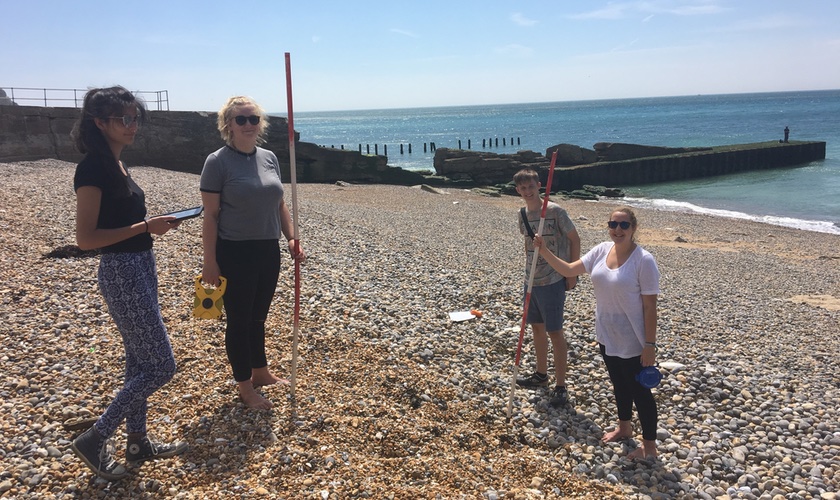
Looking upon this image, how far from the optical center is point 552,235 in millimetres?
4625

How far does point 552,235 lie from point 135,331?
305 cm

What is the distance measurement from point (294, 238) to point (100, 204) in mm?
1441

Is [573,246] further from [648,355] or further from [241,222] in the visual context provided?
[241,222]

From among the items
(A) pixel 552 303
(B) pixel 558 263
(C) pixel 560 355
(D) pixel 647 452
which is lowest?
(D) pixel 647 452

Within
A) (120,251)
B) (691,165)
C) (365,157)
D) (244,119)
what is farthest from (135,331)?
(691,165)

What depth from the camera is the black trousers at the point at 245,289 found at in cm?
377

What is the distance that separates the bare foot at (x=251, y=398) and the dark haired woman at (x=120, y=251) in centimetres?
77

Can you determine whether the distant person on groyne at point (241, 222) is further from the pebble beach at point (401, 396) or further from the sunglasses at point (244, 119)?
the pebble beach at point (401, 396)

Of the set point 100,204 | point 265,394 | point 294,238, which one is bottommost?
point 265,394

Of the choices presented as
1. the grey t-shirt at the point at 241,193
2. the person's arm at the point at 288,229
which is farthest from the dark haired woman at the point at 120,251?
the person's arm at the point at 288,229

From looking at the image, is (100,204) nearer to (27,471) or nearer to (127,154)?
(27,471)

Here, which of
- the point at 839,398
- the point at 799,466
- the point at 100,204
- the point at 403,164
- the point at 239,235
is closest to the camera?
the point at 100,204

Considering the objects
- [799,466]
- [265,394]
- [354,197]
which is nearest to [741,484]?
[799,466]

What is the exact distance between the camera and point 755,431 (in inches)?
181
